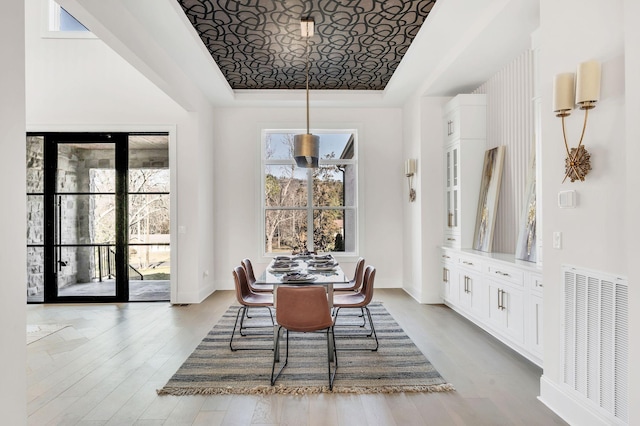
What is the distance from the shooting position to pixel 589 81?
2.08m

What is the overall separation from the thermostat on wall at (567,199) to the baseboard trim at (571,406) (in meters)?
Answer: 1.19

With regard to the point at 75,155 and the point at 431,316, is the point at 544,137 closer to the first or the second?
the point at 431,316

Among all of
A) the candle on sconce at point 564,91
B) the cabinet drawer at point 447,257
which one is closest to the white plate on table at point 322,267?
the cabinet drawer at point 447,257

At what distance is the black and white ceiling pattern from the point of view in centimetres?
358

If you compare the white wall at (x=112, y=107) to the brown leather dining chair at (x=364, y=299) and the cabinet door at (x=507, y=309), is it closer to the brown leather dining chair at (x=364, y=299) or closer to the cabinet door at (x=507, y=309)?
the brown leather dining chair at (x=364, y=299)

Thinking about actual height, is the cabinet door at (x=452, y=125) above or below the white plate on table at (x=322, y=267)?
above

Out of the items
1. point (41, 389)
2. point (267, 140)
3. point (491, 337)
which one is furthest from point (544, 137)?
point (267, 140)

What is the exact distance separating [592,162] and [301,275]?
2.33 meters

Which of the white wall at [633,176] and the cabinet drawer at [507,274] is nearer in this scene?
the white wall at [633,176]

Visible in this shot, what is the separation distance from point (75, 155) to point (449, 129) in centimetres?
568

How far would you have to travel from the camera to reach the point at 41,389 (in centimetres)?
286

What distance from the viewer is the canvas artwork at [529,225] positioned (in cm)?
348

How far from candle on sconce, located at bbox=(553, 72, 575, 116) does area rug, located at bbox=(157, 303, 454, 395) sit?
84.4 inches

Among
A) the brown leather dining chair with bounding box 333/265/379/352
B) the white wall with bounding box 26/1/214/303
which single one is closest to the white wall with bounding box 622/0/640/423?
the brown leather dining chair with bounding box 333/265/379/352
